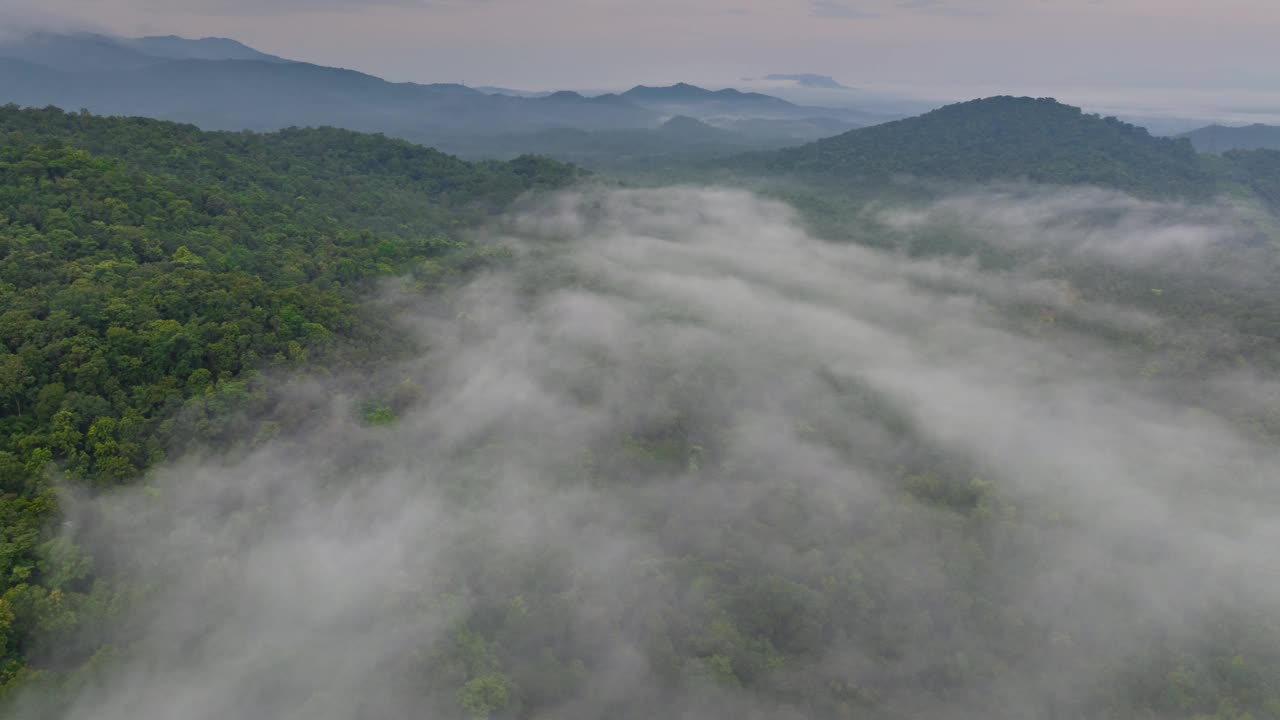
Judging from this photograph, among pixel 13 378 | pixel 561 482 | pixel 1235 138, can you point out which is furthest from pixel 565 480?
pixel 1235 138

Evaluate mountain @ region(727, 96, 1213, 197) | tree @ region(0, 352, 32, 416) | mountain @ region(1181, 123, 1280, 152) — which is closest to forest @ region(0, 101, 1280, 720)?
tree @ region(0, 352, 32, 416)

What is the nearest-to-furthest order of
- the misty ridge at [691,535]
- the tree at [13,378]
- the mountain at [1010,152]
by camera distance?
the misty ridge at [691,535] < the tree at [13,378] < the mountain at [1010,152]

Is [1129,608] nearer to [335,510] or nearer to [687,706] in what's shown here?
[687,706]

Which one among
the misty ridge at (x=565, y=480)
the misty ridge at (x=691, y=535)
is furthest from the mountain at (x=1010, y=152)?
the misty ridge at (x=691, y=535)

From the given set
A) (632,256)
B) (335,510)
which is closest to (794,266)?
(632,256)

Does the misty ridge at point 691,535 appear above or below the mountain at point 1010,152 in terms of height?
below

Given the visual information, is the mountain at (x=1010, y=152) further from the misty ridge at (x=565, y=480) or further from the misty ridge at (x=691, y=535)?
the misty ridge at (x=691, y=535)
